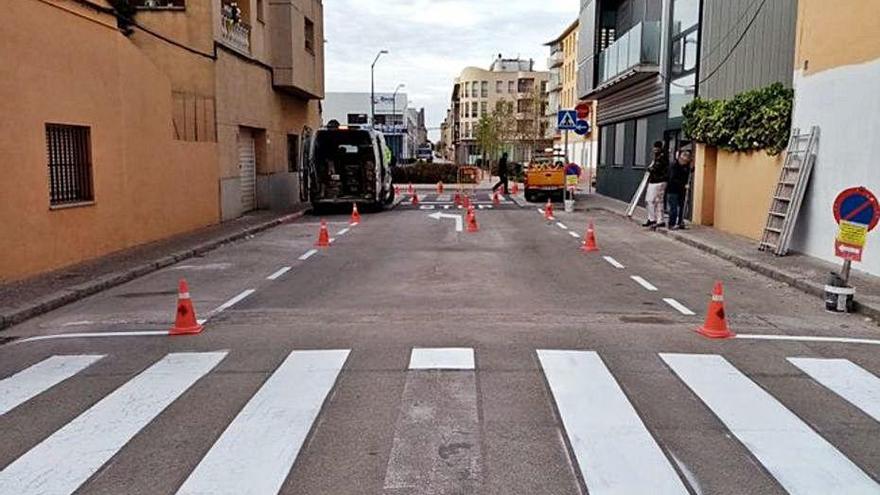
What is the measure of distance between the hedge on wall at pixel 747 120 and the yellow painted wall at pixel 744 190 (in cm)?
25

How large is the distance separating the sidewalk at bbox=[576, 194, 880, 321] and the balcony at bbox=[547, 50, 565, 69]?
72.5 metres

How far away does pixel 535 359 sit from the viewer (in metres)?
6.95

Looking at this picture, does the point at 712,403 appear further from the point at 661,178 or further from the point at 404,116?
the point at 404,116

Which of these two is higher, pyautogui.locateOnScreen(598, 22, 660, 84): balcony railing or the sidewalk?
pyautogui.locateOnScreen(598, 22, 660, 84): balcony railing

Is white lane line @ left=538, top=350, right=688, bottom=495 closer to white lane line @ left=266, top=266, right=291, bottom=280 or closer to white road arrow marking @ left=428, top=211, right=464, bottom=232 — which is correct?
white lane line @ left=266, top=266, right=291, bottom=280

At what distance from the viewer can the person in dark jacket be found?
1827 centimetres

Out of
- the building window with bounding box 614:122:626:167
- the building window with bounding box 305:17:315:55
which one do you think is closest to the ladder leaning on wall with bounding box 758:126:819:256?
the building window with bounding box 614:122:626:167

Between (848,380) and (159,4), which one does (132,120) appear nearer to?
(159,4)

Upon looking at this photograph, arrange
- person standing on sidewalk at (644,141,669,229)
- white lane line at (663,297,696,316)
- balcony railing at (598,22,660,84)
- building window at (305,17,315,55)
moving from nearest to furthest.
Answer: white lane line at (663,297,696,316) < person standing on sidewalk at (644,141,669,229) < balcony railing at (598,22,660,84) < building window at (305,17,315,55)

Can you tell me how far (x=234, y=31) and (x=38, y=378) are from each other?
1753 cm

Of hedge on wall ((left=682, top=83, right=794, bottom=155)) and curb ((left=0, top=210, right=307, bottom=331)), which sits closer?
curb ((left=0, top=210, right=307, bottom=331))

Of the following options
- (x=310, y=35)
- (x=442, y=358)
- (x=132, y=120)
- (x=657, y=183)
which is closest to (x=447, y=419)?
(x=442, y=358)

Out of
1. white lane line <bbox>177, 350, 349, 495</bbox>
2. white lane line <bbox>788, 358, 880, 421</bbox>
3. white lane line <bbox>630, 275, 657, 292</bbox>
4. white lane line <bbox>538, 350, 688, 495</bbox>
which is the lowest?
white lane line <bbox>630, 275, 657, 292</bbox>

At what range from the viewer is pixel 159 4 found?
20.0m
